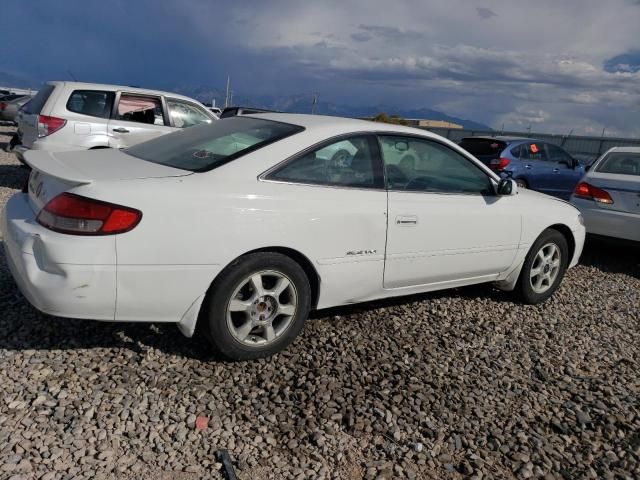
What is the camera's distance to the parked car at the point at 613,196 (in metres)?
6.62

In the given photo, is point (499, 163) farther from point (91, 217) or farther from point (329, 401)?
point (91, 217)

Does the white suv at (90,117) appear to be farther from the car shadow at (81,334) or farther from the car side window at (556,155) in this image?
the car side window at (556,155)

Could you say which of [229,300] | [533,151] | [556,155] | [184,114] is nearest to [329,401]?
[229,300]

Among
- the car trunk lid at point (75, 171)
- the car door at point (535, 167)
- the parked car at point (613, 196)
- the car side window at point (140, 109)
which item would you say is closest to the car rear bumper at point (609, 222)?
the parked car at point (613, 196)

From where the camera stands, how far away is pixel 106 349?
350 cm

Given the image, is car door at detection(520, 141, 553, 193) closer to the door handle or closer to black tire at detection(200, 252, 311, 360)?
the door handle

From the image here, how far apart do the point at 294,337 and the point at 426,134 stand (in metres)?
1.88

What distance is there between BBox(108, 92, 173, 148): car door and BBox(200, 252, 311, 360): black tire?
5811 mm

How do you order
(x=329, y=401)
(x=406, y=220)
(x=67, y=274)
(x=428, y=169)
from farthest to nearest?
(x=428, y=169) → (x=406, y=220) → (x=329, y=401) → (x=67, y=274)

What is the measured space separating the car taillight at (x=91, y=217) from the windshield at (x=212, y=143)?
0.57m

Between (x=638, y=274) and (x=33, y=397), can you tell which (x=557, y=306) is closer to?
(x=638, y=274)

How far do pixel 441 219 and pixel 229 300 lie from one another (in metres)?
1.72

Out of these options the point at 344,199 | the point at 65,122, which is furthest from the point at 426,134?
the point at 65,122

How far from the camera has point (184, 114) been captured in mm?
9180
